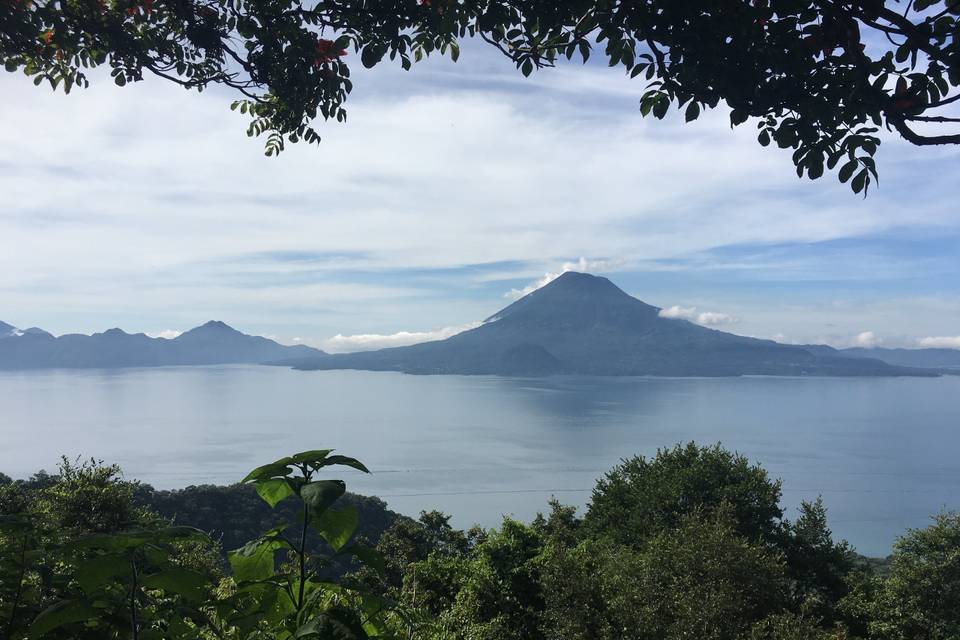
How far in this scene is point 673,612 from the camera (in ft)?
34.2

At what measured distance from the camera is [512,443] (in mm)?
131250

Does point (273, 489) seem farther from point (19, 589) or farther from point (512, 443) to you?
point (512, 443)

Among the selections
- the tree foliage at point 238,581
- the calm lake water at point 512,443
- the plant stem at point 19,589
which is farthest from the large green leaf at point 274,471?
the calm lake water at point 512,443

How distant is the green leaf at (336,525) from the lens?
3.82 ft

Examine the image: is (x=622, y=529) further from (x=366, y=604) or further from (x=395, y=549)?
(x=366, y=604)

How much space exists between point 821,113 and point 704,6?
0.59 meters

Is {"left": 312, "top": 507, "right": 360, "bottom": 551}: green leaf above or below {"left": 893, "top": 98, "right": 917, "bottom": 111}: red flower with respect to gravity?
below

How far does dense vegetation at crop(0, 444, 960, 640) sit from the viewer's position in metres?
1.18

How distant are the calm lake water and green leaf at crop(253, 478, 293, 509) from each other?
78.5 m

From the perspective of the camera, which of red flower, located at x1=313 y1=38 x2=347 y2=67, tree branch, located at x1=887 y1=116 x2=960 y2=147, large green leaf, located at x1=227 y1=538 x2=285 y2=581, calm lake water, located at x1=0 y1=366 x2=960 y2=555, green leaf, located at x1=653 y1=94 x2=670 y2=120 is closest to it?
large green leaf, located at x1=227 y1=538 x2=285 y2=581

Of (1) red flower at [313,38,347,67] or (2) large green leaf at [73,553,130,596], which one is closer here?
(2) large green leaf at [73,553,130,596]

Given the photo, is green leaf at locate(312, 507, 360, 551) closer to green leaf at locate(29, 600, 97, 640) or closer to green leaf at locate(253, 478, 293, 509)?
green leaf at locate(253, 478, 293, 509)

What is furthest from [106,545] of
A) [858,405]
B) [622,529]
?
[858,405]

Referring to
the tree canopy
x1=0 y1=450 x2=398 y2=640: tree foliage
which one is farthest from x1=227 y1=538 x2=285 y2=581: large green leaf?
the tree canopy
